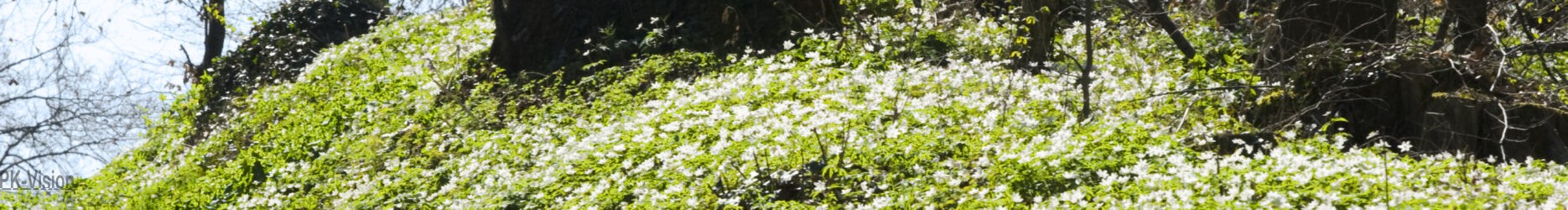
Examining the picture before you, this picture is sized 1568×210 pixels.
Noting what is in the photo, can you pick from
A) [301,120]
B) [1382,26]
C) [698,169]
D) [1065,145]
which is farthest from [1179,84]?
[301,120]

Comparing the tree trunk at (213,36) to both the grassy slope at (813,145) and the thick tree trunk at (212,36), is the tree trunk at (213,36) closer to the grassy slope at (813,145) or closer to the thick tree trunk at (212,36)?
the thick tree trunk at (212,36)

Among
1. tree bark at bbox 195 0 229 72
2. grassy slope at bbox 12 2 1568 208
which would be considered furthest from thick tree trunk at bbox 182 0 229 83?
grassy slope at bbox 12 2 1568 208

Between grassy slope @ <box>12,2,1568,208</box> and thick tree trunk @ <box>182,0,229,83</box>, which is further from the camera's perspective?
thick tree trunk @ <box>182,0,229,83</box>

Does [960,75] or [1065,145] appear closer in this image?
[1065,145]

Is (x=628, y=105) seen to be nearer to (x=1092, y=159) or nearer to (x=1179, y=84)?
(x=1179, y=84)

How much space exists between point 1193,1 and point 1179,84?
308 cm

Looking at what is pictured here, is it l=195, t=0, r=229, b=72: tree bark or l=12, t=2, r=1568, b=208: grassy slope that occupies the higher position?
l=195, t=0, r=229, b=72: tree bark

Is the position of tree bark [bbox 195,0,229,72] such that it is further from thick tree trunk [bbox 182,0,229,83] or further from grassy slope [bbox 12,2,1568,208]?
grassy slope [bbox 12,2,1568,208]

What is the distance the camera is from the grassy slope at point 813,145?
223 inches

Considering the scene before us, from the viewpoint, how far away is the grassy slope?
223 inches

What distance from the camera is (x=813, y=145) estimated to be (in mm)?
7270

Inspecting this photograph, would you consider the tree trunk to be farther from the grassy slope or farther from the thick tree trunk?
the grassy slope

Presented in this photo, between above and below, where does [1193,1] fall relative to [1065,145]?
above

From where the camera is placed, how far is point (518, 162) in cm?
855
